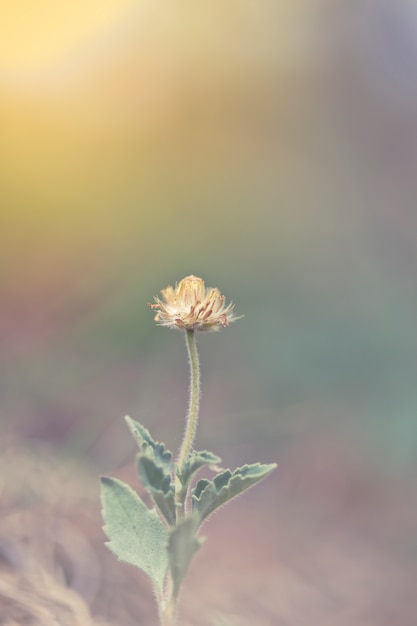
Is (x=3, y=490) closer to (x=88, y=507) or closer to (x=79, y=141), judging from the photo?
(x=88, y=507)

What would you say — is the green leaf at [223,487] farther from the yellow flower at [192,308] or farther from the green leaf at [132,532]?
the yellow flower at [192,308]

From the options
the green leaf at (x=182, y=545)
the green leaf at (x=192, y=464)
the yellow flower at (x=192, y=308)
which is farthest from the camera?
the yellow flower at (x=192, y=308)

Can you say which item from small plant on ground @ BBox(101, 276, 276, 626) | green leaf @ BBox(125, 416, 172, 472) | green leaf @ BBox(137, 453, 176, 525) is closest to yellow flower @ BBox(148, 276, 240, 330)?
small plant on ground @ BBox(101, 276, 276, 626)

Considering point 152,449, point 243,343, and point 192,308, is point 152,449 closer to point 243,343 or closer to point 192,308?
point 192,308

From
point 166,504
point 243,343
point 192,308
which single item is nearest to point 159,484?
point 166,504

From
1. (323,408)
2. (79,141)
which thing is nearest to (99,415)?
(323,408)

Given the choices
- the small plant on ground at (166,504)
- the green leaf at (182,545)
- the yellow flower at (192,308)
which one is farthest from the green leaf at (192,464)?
the yellow flower at (192,308)
